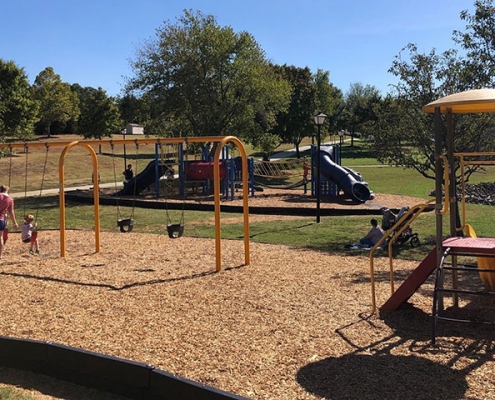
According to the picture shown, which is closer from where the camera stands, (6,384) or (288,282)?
(6,384)

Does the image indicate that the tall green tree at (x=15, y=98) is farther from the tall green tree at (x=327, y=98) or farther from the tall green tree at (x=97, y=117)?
the tall green tree at (x=327, y=98)

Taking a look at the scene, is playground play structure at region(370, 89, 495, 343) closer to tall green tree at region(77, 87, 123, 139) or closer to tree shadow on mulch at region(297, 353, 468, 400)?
tree shadow on mulch at region(297, 353, 468, 400)

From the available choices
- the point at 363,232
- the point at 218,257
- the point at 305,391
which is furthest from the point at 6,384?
the point at 363,232

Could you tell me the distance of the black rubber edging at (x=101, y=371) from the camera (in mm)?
4441

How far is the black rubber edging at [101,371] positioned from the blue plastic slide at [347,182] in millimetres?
17901

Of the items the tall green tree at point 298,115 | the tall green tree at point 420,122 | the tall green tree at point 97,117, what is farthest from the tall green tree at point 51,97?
the tall green tree at point 420,122

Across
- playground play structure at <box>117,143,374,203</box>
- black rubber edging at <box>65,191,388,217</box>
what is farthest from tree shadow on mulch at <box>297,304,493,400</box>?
playground play structure at <box>117,143,374,203</box>

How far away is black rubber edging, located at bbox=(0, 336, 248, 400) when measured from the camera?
14.6 ft

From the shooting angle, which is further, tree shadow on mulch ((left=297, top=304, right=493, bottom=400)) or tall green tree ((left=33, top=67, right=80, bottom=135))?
tall green tree ((left=33, top=67, right=80, bottom=135))

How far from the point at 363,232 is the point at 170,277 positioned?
6794 mm

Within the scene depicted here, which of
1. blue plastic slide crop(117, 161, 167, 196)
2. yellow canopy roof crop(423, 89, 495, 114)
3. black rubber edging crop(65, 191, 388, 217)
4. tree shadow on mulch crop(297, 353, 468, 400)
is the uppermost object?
yellow canopy roof crop(423, 89, 495, 114)

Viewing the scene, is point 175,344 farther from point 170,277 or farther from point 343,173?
point 343,173

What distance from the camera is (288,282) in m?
8.65

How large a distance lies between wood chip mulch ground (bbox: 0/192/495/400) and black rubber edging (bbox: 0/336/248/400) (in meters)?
0.13
